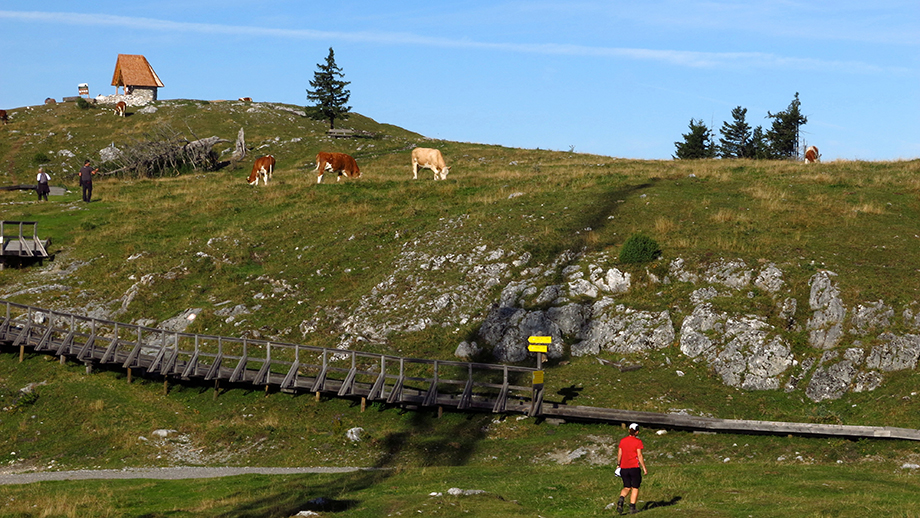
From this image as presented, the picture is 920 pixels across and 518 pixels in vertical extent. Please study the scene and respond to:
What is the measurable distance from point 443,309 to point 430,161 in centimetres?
2372

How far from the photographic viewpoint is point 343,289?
118 feet

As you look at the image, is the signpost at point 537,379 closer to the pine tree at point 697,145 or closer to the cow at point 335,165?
the cow at point 335,165

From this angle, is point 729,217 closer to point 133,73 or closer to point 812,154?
point 812,154

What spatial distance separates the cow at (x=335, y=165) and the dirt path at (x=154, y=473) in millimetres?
31791

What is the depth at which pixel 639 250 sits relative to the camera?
32.7m

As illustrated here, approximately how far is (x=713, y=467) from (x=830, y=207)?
2128 centimetres

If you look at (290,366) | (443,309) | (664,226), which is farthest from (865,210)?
(290,366)

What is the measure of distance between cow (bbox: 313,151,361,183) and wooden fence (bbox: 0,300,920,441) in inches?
828

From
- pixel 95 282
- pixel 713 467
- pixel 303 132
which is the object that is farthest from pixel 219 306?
pixel 303 132

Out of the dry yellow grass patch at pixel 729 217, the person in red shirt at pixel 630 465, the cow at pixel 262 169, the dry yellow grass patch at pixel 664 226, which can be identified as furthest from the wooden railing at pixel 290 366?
the cow at pixel 262 169

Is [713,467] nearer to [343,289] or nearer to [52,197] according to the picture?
[343,289]

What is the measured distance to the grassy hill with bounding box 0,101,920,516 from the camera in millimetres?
19203

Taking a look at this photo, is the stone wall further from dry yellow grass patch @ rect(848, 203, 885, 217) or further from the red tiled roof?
dry yellow grass patch @ rect(848, 203, 885, 217)

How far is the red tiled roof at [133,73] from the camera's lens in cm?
11331
